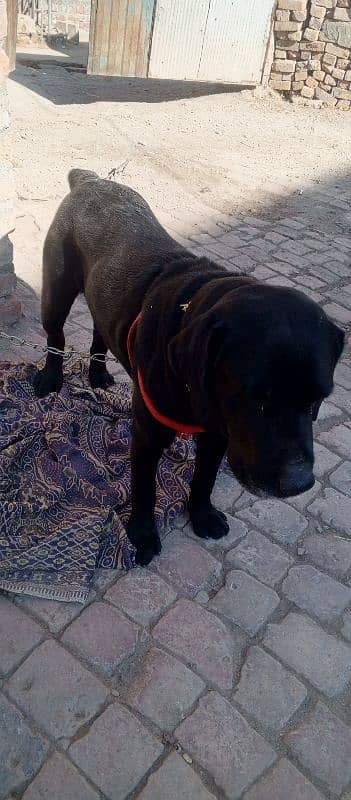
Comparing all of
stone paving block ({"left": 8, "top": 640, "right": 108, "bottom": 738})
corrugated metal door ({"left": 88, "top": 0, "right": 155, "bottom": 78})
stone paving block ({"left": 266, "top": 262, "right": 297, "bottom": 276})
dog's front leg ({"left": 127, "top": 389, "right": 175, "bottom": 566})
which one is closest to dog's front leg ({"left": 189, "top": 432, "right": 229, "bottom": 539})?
dog's front leg ({"left": 127, "top": 389, "right": 175, "bottom": 566})

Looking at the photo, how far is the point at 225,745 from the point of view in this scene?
2314 mm

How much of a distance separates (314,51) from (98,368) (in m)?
9.02

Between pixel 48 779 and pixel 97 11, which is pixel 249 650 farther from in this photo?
pixel 97 11

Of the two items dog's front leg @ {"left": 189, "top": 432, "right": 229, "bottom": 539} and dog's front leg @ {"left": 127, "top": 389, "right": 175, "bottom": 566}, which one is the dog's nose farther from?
dog's front leg @ {"left": 189, "top": 432, "right": 229, "bottom": 539}

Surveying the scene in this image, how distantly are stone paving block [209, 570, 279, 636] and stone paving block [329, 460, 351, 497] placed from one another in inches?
33.8

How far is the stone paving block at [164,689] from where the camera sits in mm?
2385

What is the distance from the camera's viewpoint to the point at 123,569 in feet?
9.57

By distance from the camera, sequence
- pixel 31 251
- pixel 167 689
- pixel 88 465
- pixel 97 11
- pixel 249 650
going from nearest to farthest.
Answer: pixel 167 689, pixel 249 650, pixel 88 465, pixel 31 251, pixel 97 11

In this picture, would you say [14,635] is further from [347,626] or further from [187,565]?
[347,626]

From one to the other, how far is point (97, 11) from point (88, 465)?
8.32 metres

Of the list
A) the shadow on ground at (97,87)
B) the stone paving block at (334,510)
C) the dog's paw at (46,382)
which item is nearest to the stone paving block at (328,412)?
the stone paving block at (334,510)

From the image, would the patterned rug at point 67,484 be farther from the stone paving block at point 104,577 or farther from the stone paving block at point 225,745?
the stone paving block at point 225,745

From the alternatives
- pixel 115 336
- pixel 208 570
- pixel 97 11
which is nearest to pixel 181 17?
pixel 97 11

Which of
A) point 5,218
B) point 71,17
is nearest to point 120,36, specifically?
point 5,218
